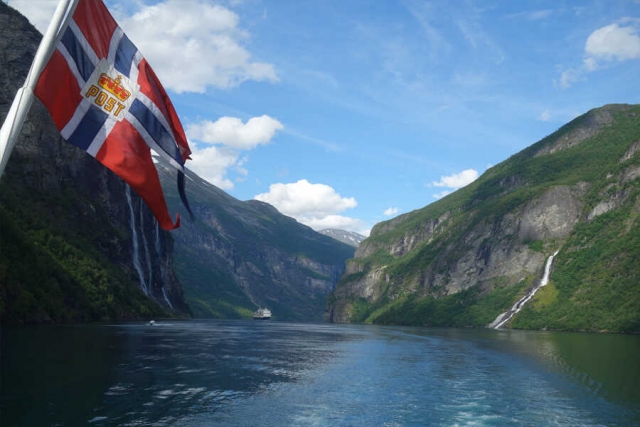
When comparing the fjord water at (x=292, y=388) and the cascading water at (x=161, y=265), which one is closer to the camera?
the fjord water at (x=292, y=388)

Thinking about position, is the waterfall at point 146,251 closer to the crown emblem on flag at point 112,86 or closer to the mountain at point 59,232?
the mountain at point 59,232

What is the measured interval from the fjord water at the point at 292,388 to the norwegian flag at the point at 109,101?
61.7ft

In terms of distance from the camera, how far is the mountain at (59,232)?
292ft

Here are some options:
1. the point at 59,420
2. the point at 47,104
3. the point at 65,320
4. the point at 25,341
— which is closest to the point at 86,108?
the point at 47,104

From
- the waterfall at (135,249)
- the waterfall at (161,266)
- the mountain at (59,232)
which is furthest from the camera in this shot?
the waterfall at (161,266)

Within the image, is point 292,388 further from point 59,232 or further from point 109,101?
point 59,232

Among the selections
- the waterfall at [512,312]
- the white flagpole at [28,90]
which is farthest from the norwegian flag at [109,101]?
the waterfall at [512,312]

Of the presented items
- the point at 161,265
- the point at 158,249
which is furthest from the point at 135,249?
the point at 158,249

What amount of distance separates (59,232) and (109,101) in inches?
4720

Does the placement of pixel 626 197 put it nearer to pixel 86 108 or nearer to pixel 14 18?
pixel 14 18

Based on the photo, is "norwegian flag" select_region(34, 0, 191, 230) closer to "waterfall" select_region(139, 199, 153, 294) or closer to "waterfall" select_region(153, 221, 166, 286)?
"waterfall" select_region(139, 199, 153, 294)

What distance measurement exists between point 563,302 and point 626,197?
47039 mm

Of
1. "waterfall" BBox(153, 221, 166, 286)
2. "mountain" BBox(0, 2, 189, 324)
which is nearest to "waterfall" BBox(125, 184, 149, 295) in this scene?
"mountain" BBox(0, 2, 189, 324)

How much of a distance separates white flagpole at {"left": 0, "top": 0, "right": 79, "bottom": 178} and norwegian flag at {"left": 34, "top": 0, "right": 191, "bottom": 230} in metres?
1.22
